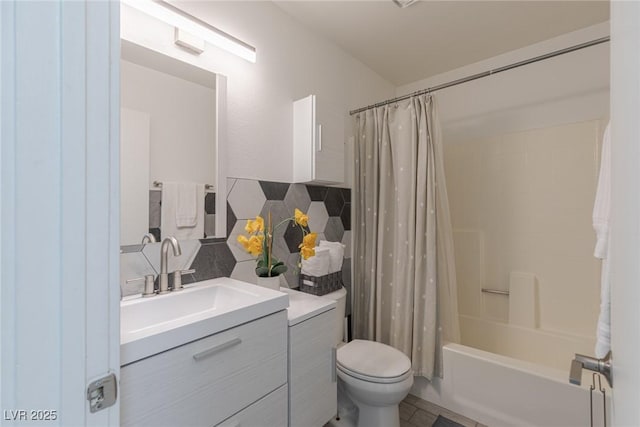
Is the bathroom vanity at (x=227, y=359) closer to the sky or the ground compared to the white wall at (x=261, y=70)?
closer to the ground

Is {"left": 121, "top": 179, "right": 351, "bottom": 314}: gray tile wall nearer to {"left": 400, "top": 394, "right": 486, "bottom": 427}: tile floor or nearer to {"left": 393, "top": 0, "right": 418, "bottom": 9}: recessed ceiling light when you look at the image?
{"left": 400, "top": 394, "right": 486, "bottom": 427}: tile floor

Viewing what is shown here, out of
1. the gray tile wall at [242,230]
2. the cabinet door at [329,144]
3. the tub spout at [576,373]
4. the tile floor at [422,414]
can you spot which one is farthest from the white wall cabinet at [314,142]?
the tile floor at [422,414]

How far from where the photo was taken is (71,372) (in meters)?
0.41

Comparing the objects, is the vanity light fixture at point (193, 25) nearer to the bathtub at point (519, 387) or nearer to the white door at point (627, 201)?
the white door at point (627, 201)

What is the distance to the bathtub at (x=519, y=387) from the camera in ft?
4.50

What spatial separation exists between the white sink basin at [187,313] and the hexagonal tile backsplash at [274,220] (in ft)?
0.35

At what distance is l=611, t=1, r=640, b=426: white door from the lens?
0.32 meters

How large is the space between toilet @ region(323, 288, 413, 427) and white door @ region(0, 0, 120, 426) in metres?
1.19

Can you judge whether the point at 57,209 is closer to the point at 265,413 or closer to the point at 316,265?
the point at 265,413

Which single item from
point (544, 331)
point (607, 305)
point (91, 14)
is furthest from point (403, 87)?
point (91, 14)

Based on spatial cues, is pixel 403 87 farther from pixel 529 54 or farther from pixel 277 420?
pixel 277 420

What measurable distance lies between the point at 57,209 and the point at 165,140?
97 cm

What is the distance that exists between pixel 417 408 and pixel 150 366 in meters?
1.63

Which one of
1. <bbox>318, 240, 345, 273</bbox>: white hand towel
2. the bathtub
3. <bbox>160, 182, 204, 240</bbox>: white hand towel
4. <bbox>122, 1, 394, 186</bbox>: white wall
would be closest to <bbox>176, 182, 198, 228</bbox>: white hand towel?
<bbox>160, 182, 204, 240</bbox>: white hand towel
